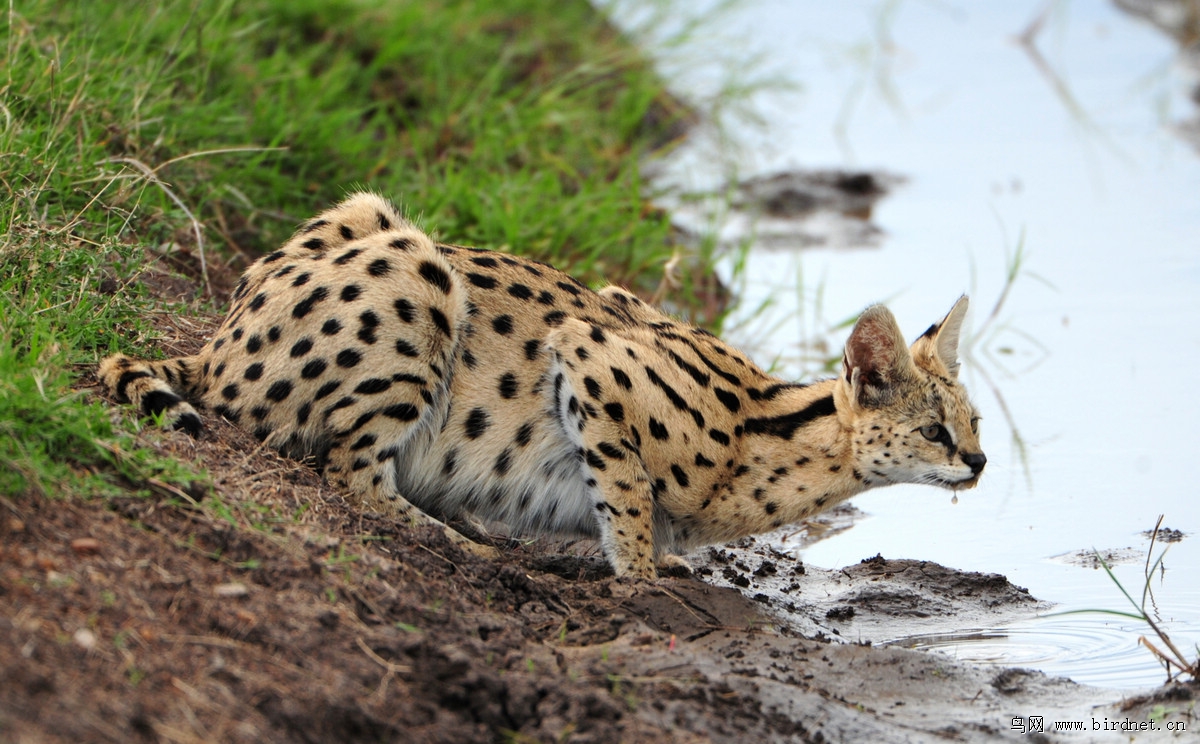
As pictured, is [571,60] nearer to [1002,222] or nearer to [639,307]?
[1002,222]

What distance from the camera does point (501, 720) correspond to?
12.5 feet

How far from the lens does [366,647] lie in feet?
12.8

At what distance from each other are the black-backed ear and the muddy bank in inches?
37.5

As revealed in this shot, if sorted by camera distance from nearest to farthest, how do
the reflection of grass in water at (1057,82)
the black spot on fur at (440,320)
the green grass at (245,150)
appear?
the green grass at (245,150) < the black spot on fur at (440,320) < the reflection of grass in water at (1057,82)

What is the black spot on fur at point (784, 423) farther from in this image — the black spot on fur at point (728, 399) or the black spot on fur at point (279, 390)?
the black spot on fur at point (279, 390)

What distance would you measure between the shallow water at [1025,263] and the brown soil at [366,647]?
83 cm

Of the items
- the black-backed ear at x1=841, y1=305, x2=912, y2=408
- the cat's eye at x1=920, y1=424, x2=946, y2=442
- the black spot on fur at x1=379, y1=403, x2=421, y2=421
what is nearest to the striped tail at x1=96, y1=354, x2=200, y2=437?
the black spot on fur at x1=379, y1=403, x2=421, y2=421

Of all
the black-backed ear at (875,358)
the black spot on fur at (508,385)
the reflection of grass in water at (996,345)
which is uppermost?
the reflection of grass in water at (996,345)

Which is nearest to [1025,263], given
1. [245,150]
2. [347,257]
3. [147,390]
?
[245,150]

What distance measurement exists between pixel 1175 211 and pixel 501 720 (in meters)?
8.08

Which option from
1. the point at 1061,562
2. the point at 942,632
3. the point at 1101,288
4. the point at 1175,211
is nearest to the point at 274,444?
the point at 942,632

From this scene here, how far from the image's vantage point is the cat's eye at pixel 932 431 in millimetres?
5520

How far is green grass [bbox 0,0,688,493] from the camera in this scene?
5.22 meters

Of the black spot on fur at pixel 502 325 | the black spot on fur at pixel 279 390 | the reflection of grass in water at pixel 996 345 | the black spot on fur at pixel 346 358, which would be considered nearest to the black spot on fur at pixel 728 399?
the black spot on fur at pixel 502 325
